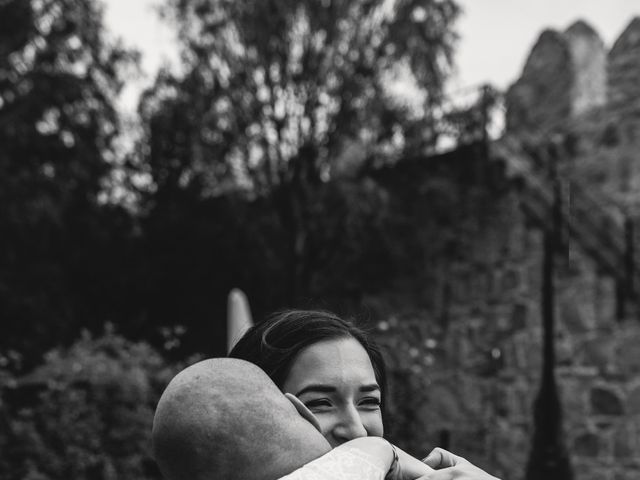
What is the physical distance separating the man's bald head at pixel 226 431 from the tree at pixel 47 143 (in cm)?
834

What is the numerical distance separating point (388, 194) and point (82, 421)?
430 cm

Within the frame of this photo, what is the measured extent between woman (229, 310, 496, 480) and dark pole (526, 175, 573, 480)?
5.75 m

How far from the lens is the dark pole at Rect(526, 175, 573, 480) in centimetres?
694

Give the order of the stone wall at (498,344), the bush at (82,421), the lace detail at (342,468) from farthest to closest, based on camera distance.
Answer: the stone wall at (498,344)
the bush at (82,421)
the lace detail at (342,468)

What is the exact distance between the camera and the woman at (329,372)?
150 centimetres

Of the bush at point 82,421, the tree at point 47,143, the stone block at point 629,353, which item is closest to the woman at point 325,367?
the bush at point 82,421

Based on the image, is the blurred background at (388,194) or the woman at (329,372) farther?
the blurred background at (388,194)

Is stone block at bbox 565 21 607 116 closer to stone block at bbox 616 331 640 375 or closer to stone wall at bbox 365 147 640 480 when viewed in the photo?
stone wall at bbox 365 147 640 480

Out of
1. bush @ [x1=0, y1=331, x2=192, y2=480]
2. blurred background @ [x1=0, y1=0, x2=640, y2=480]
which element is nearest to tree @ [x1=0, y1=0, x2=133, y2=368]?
blurred background @ [x1=0, y1=0, x2=640, y2=480]

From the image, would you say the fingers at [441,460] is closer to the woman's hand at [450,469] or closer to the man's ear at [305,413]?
the woman's hand at [450,469]

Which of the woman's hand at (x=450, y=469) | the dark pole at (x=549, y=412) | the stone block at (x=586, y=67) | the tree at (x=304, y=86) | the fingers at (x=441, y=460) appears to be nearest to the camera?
the woman's hand at (x=450, y=469)

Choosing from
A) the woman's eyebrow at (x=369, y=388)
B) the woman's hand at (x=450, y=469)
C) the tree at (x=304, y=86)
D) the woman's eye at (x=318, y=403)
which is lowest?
the woman's hand at (x=450, y=469)

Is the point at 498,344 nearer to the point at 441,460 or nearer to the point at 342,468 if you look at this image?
the point at 441,460

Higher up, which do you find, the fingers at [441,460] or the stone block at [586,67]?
the stone block at [586,67]
